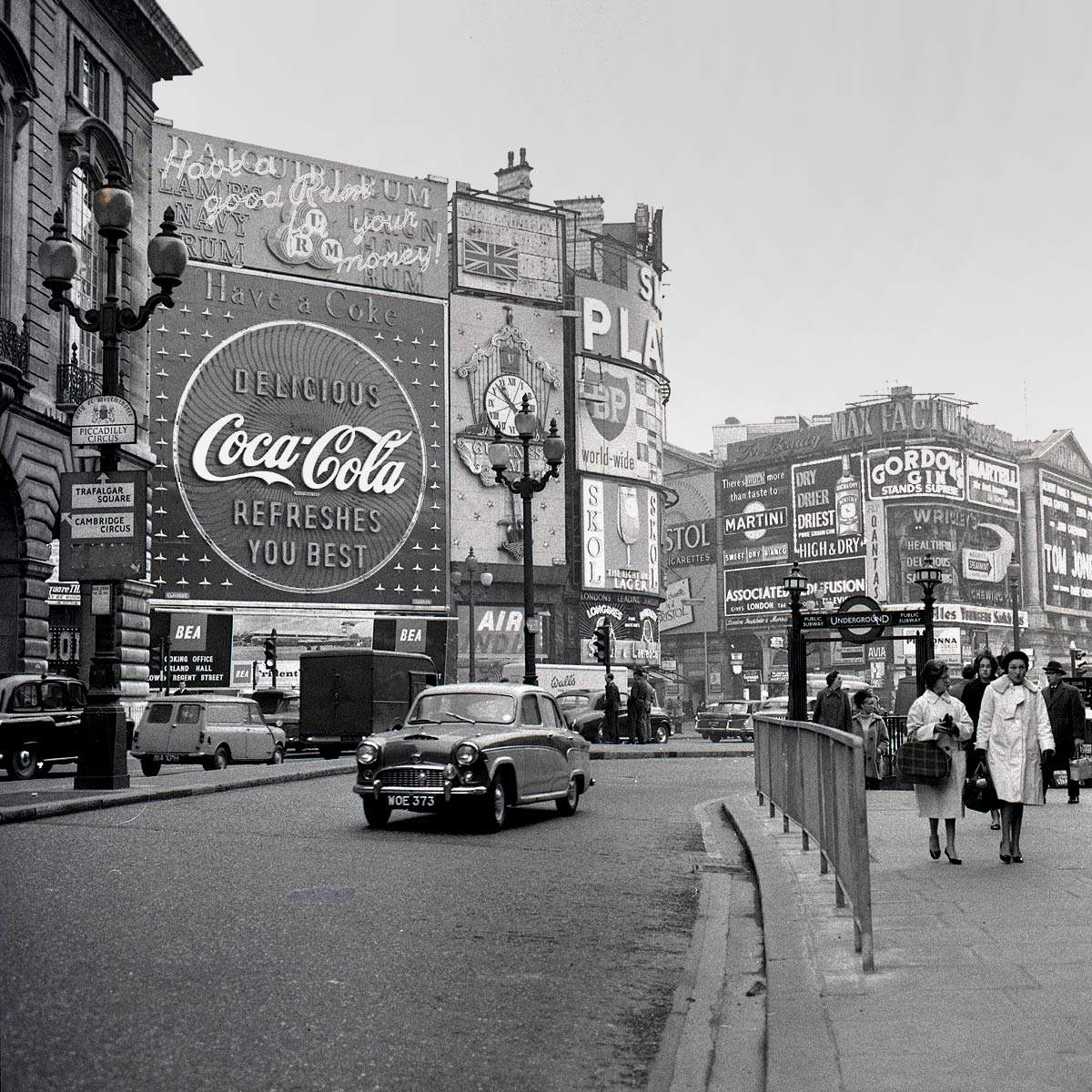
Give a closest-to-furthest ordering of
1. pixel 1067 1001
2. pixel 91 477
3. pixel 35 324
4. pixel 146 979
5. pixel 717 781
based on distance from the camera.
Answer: pixel 1067 1001, pixel 146 979, pixel 91 477, pixel 717 781, pixel 35 324

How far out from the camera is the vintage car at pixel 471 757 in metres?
14.1

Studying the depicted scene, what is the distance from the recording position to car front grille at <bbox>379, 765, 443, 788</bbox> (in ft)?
46.2

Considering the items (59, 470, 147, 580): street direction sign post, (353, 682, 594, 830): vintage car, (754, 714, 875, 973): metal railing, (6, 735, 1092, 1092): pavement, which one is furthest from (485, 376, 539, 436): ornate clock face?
(6, 735, 1092, 1092): pavement

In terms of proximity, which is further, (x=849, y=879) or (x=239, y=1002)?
(x=849, y=879)

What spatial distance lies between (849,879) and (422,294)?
61.4 metres

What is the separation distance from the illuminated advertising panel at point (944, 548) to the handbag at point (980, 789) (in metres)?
96.9

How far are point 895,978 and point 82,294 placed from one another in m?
28.3

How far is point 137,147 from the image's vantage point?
33.8 m

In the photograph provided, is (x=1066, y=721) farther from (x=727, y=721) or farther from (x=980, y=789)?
(x=727, y=721)

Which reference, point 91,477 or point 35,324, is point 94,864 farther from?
point 35,324

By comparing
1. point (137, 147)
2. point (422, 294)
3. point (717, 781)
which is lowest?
point (717, 781)

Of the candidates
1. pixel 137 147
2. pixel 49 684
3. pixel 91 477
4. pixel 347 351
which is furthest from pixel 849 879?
pixel 347 351

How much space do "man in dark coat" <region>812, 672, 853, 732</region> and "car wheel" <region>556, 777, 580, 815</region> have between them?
176 inches

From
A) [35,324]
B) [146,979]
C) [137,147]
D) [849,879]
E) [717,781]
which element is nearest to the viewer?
[146,979]
